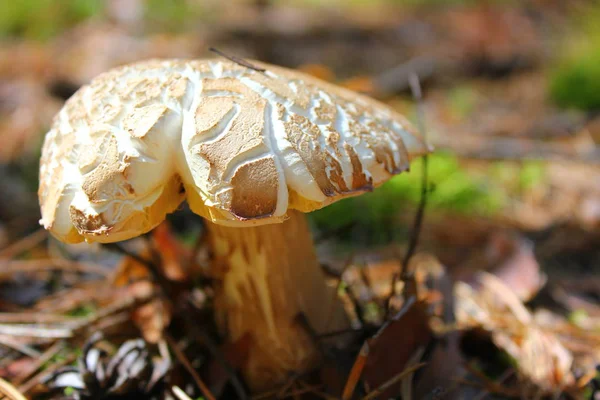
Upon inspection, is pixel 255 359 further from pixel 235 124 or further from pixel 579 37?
pixel 579 37

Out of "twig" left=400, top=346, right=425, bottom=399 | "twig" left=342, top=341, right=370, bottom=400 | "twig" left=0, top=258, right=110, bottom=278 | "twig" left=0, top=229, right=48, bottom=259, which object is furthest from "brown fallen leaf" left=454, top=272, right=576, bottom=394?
"twig" left=0, top=229, right=48, bottom=259

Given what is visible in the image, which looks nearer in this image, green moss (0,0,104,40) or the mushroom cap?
the mushroom cap

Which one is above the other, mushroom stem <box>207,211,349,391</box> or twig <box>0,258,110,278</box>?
mushroom stem <box>207,211,349,391</box>

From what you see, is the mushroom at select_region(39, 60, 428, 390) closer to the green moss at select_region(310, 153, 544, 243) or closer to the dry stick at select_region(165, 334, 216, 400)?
the dry stick at select_region(165, 334, 216, 400)

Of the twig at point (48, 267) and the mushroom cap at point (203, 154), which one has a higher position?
the mushroom cap at point (203, 154)

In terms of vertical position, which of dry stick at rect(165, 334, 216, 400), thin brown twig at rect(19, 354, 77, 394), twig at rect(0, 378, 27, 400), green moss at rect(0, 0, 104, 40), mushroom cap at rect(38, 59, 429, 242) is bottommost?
green moss at rect(0, 0, 104, 40)

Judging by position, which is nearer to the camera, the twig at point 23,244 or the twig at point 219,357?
the twig at point 219,357

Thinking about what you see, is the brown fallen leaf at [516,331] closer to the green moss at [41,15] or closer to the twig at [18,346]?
the twig at [18,346]

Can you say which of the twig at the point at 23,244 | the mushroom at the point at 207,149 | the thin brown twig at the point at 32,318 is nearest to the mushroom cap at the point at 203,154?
the mushroom at the point at 207,149

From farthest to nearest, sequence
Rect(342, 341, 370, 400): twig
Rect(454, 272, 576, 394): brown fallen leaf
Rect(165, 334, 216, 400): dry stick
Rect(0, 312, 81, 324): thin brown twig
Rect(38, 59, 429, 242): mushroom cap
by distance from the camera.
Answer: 1. Rect(0, 312, 81, 324): thin brown twig
2. Rect(454, 272, 576, 394): brown fallen leaf
3. Rect(165, 334, 216, 400): dry stick
4. Rect(342, 341, 370, 400): twig
5. Rect(38, 59, 429, 242): mushroom cap
